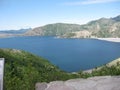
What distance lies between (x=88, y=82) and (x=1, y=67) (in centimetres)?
216

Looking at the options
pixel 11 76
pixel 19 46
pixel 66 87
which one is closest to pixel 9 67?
pixel 11 76

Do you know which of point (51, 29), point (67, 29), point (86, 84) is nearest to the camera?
point (86, 84)

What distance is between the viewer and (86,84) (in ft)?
19.3

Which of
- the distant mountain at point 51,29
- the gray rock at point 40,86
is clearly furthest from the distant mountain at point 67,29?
the gray rock at point 40,86

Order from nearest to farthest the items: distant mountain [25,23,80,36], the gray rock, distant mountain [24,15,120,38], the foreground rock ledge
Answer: the foreground rock ledge → the gray rock → distant mountain [25,23,80,36] → distant mountain [24,15,120,38]

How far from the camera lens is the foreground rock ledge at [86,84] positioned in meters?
5.75

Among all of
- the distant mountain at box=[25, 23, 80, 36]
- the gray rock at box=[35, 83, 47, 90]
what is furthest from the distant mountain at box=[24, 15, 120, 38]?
the gray rock at box=[35, 83, 47, 90]

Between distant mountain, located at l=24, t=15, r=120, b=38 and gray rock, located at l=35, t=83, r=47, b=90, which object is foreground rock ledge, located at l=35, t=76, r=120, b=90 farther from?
distant mountain, located at l=24, t=15, r=120, b=38

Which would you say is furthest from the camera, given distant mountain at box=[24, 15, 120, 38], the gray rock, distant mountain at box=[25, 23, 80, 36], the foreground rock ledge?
distant mountain at box=[24, 15, 120, 38]

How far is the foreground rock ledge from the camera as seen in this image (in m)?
5.75

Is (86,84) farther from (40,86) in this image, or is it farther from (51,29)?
(51,29)

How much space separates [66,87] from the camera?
19.2 feet

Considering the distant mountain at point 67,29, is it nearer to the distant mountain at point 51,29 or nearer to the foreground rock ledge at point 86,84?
the distant mountain at point 51,29

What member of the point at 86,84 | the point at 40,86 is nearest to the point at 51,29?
the point at 40,86
